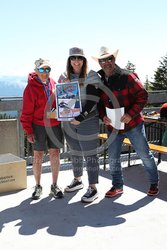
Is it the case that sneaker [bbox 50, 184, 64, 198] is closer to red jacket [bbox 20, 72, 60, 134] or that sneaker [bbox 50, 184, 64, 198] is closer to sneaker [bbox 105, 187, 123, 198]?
sneaker [bbox 105, 187, 123, 198]

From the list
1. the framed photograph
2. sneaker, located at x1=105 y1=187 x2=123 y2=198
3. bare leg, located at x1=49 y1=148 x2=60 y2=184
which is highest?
the framed photograph

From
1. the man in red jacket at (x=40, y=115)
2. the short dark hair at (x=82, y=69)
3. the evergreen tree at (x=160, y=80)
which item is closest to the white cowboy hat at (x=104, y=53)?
the short dark hair at (x=82, y=69)

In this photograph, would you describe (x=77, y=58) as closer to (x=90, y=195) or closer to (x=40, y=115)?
(x=40, y=115)

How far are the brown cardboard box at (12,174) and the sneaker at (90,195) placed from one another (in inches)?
41.0

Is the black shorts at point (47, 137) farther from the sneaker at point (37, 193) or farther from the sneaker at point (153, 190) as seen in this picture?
the sneaker at point (153, 190)

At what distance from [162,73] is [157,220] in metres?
61.8

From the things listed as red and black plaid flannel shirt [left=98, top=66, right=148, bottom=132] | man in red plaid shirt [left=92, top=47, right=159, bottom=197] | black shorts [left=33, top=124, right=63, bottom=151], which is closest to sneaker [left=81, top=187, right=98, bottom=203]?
man in red plaid shirt [left=92, top=47, right=159, bottom=197]

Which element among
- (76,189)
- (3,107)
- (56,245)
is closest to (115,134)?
(76,189)

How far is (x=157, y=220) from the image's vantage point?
13.3 ft

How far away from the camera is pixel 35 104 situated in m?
4.55

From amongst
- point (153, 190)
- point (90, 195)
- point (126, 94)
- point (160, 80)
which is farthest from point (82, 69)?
point (160, 80)

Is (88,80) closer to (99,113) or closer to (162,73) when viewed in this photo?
(99,113)

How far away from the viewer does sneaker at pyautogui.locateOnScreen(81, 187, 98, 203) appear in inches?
184

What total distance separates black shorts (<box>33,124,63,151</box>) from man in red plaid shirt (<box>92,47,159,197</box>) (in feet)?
2.06
